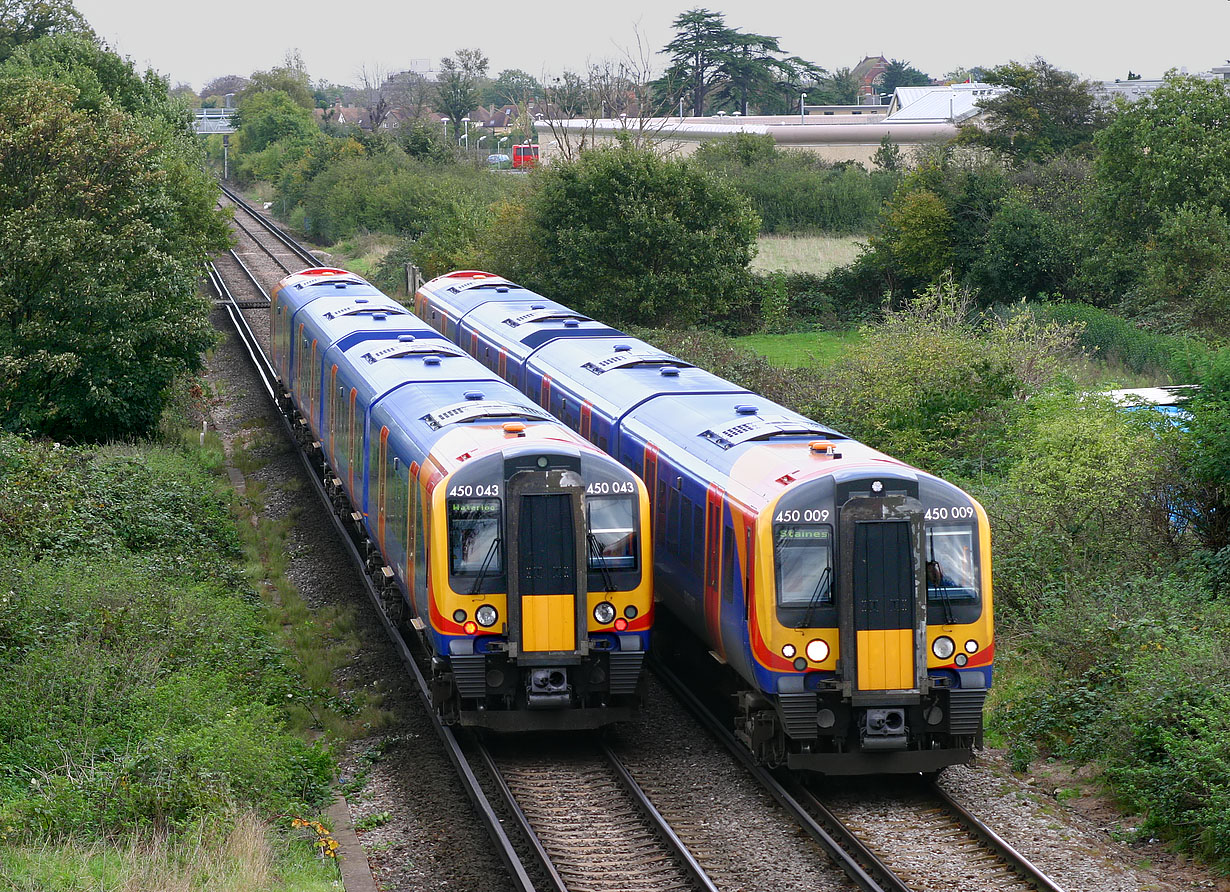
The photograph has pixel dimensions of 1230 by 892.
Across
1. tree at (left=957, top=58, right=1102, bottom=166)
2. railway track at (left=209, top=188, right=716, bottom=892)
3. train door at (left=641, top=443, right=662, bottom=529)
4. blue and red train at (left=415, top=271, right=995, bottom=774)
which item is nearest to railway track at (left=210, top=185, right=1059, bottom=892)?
railway track at (left=209, top=188, right=716, bottom=892)

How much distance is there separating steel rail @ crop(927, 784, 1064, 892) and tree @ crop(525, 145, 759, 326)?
80.2 ft

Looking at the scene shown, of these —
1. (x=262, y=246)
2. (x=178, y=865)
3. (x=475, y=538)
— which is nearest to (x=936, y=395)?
(x=475, y=538)

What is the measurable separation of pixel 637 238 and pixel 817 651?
24870 millimetres

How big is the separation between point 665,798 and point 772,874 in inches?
71.3

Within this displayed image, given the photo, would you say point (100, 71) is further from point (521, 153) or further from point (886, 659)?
point (521, 153)

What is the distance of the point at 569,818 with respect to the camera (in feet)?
38.2

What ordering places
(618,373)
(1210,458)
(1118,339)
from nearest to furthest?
(1210,458) → (618,373) → (1118,339)

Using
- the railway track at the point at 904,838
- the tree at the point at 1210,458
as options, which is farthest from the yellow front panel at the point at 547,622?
the tree at the point at 1210,458

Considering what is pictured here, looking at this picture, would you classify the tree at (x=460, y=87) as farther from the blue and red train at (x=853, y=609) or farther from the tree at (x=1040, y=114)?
the blue and red train at (x=853, y=609)

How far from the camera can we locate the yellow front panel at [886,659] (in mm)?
11461

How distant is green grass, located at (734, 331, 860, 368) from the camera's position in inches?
1425

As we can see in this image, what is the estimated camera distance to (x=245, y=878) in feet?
30.4

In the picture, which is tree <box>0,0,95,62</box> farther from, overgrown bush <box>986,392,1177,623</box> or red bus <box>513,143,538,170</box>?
overgrown bush <box>986,392,1177,623</box>

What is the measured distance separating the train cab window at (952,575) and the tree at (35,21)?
169ft
